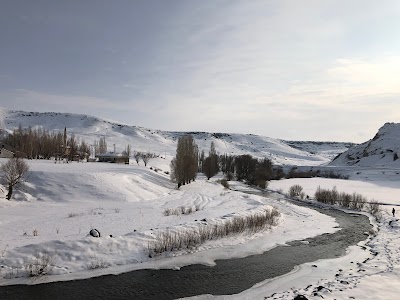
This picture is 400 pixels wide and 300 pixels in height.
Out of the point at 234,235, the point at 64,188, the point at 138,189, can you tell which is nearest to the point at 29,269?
the point at 234,235

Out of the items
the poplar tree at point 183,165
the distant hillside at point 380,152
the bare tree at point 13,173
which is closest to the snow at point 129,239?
the bare tree at point 13,173

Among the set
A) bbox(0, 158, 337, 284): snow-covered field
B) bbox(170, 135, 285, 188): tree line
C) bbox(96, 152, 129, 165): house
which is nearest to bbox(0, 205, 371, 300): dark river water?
bbox(0, 158, 337, 284): snow-covered field

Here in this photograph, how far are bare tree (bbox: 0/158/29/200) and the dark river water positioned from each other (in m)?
25.2

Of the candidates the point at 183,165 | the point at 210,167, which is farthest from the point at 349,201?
the point at 210,167

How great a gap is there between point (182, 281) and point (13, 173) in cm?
2891

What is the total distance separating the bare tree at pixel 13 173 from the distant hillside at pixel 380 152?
5399 inches

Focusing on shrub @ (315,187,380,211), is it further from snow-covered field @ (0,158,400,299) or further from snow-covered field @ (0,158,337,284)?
snow-covered field @ (0,158,337,284)

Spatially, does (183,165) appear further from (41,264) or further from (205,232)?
(41,264)

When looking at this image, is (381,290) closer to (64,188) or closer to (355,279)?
(355,279)

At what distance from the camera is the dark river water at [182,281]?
15289 millimetres

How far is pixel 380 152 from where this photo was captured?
160 m

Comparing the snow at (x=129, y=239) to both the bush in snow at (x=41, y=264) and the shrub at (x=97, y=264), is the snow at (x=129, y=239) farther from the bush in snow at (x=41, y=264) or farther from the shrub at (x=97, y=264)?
the bush in snow at (x=41, y=264)

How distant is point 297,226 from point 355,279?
1735 centimetres

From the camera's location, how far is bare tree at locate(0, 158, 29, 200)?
37806 mm
